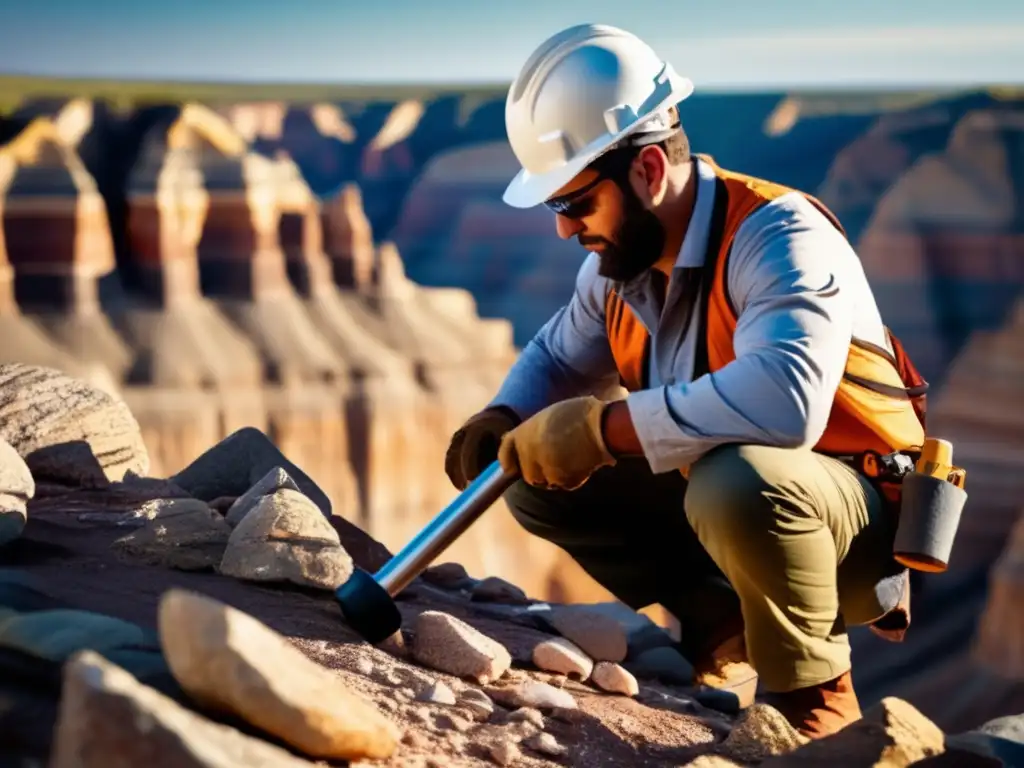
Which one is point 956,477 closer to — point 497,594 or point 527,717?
point 527,717

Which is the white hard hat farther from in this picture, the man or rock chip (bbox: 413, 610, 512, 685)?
rock chip (bbox: 413, 610, 512, 685)

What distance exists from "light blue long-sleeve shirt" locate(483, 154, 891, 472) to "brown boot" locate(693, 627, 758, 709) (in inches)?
31.9

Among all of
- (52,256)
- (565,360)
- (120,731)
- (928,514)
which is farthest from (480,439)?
(52,256)

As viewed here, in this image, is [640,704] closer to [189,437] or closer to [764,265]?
[764,265]

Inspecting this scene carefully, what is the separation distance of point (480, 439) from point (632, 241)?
65 centimetres

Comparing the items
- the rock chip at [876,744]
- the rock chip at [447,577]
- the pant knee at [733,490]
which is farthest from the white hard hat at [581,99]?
the rock chip at [447,577]

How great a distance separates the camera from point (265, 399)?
21.7 metres

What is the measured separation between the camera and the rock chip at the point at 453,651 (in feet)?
9.13

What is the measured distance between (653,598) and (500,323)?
23153mm

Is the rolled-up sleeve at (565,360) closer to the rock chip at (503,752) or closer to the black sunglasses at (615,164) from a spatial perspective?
the black sunglasses at (615,164)

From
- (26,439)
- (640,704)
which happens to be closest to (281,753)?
(640,704)

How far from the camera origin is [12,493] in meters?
3.08

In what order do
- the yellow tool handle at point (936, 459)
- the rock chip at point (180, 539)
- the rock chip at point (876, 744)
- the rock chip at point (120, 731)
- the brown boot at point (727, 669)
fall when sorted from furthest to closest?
the brown boot at point (727, 669) < the rock chip at point (180, 539) < the yellow tool handle at point (936, 459) < the rock chip at point (876, 744) < the rock chip at point (120, 731)

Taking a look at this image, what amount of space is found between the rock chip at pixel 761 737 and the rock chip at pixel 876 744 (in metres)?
0.17
